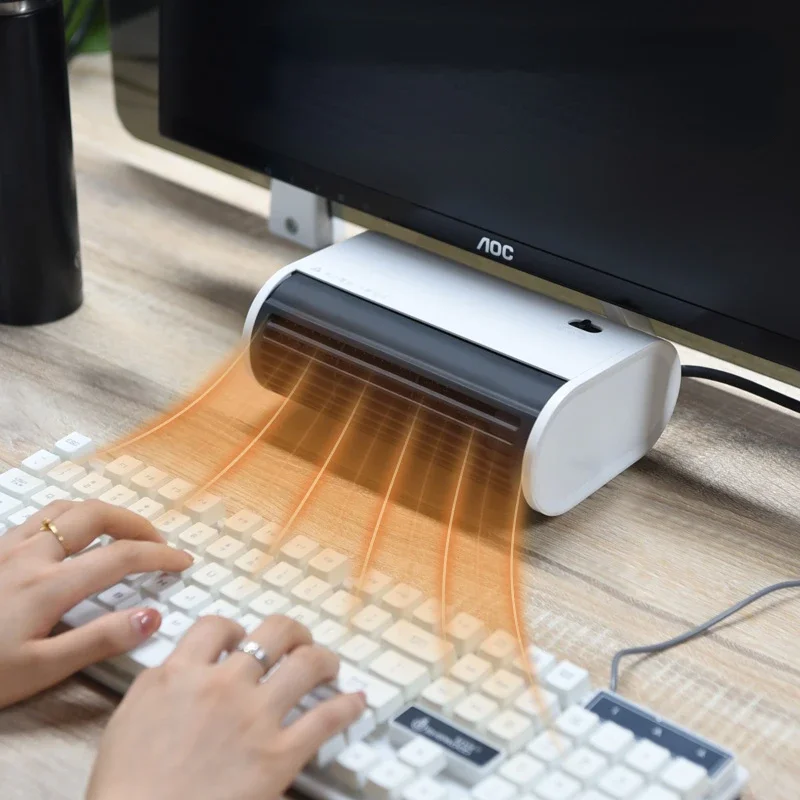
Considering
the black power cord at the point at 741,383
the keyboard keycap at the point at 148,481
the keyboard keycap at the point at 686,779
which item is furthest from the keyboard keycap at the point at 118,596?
the black power cord at the point at 741,383

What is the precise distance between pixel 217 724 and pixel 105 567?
0.15 metres

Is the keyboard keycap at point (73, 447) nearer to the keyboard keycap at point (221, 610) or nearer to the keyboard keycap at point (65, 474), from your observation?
the keyboard keycap at point (65, 474)

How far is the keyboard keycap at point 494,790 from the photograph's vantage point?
0.64m

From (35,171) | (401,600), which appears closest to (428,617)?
(401,600)

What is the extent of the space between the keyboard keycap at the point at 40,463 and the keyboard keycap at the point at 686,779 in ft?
1.55

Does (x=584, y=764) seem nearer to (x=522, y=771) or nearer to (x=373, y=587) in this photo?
(x=522, y=771)

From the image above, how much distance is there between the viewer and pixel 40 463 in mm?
884

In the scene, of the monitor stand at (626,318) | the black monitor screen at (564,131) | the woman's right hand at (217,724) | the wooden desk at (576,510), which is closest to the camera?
the woman's right hand at (217,724)

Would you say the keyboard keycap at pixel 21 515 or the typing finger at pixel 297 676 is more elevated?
the typing finger at pixel 297 676

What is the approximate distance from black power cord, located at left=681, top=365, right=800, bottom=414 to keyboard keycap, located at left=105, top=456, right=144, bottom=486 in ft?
1.53

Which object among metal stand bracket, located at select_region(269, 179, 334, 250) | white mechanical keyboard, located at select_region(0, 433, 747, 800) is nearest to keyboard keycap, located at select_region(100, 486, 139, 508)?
white mechanical keyboard, located at select_region(0, 433, 747, 800)

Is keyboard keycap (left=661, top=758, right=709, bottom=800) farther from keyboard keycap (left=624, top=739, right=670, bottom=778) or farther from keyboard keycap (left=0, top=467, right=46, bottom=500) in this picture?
keyboard keycap (left=0, top=467, right=46, bottom=500)

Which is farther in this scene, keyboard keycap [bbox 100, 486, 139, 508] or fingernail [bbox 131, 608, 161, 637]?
keyboard keycap [bbox 100, 486, 139, 508]

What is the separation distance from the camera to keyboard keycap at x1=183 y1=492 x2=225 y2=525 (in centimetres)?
84
